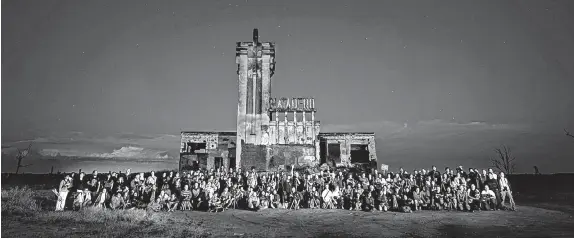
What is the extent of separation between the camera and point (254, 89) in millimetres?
22109

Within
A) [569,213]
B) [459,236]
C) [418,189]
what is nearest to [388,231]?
[459,236]

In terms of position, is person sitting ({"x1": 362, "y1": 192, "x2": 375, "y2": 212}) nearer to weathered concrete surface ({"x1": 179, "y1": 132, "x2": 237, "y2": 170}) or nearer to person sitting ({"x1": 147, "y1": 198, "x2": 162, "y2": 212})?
person sitting ({"x1": 147, "y1": 198, "x2": 162, "y2": 212})

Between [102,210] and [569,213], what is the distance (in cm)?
1523

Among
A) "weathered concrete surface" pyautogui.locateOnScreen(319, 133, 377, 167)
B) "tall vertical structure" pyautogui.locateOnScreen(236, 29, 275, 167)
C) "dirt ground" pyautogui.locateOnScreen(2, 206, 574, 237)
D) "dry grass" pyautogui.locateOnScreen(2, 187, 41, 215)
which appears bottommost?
"dirt ground" pyautogui.locateOnScreen(2, 206, 574, 237)

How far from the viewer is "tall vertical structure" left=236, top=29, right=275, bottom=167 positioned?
21656 mm

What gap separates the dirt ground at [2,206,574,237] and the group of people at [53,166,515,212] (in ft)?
1.83

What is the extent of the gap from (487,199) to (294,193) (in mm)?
6505

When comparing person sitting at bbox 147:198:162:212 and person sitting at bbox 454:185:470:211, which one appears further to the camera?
person sitting at bbox 454:185:470:211

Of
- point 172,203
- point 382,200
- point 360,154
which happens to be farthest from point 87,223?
point 360,154

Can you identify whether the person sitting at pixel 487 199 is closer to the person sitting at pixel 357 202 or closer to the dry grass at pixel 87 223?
the person sitting at pixel 357 202

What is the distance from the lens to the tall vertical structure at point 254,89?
21.7m

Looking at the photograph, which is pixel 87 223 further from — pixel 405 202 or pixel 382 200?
pixel 405 202

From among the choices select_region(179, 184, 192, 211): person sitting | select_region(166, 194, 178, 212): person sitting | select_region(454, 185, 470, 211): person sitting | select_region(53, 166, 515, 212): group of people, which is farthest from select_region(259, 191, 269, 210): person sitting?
select_region(454, 185, 470, 211): person sitting

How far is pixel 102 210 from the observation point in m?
9.59
